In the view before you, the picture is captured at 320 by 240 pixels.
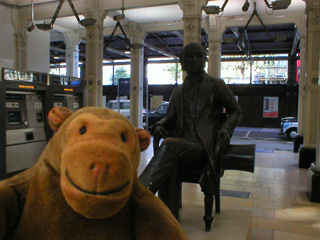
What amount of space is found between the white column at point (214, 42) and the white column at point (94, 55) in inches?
157

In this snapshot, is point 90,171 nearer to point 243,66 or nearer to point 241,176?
point 241,176

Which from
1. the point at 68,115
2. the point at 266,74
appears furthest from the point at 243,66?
the point at 68,115

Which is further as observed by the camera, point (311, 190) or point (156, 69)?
point (156, 69)

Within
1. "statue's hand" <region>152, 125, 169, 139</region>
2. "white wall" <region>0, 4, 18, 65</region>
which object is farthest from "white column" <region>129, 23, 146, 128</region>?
"statue's hand" <region>152, 125, 169, 139</region>

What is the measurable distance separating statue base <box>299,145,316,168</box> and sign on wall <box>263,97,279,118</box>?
557 inches

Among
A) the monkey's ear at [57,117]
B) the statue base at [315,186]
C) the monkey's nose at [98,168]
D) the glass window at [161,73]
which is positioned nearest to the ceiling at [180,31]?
the glass window at [161,73]

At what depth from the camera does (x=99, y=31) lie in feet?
32.6

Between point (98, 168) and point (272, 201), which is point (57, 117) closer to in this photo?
point (98, 168)

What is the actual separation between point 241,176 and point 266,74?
1667 cm

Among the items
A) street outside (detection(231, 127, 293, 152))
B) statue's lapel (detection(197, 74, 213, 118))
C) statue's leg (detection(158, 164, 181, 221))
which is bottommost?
street outside (detection(231, 127, 293, 152))

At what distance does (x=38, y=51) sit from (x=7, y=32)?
1.21m

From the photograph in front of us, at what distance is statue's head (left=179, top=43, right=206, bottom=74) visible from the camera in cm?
296

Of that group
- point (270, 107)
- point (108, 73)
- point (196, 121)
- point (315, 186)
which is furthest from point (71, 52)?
point (270, 107)

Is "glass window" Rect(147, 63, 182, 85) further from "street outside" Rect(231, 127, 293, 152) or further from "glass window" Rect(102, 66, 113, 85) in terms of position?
"street outside" Rect(231, 127, 293, 152)
